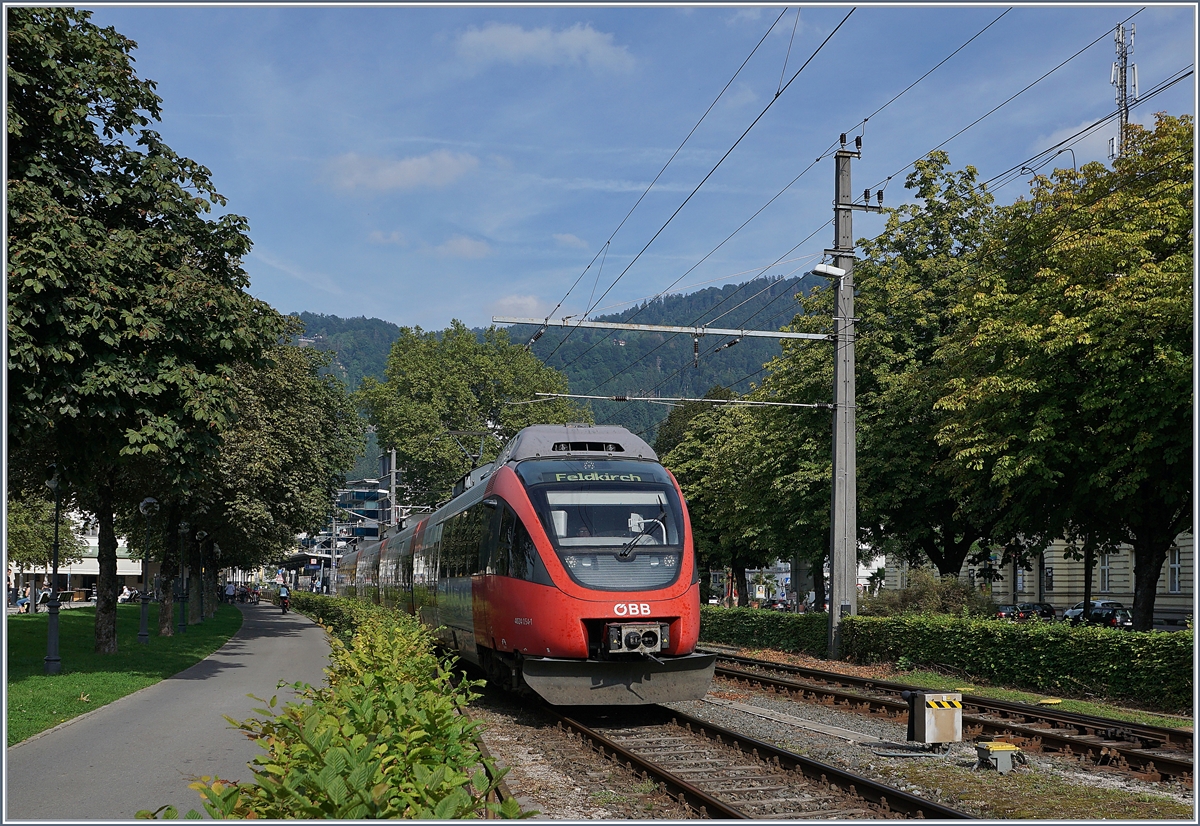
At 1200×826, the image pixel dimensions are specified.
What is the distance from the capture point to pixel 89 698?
16594 mm

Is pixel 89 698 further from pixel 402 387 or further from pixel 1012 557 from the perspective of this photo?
pixel 402 387

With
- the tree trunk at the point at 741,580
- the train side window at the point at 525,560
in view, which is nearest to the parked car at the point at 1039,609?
the tree trunk at the point at 741,580

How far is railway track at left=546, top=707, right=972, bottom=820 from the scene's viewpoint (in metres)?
9.05

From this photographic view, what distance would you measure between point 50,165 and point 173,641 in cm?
1944

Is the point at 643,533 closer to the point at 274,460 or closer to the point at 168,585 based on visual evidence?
the point at 274,460

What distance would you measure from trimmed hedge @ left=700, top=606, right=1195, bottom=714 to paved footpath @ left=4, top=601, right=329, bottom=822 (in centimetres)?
1214

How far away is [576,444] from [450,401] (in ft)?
170

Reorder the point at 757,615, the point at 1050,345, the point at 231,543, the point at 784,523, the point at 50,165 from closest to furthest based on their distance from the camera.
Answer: the point at 50,165 → the point at 1050,345 → the point at 757,615 → the point at 784,523 → the point at 231,543

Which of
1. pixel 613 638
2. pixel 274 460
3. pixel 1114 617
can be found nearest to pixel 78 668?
pixel 274 460

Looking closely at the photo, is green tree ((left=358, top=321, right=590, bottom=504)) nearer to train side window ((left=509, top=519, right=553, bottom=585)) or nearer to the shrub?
train side window ((left=509, top=519, right=553, bottom=585))

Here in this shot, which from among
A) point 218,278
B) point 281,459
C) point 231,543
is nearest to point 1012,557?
point 281,459

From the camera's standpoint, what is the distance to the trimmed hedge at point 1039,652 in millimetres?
16750

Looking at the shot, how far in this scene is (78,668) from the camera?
21.8m

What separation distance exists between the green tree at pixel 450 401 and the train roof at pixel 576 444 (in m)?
43.2
